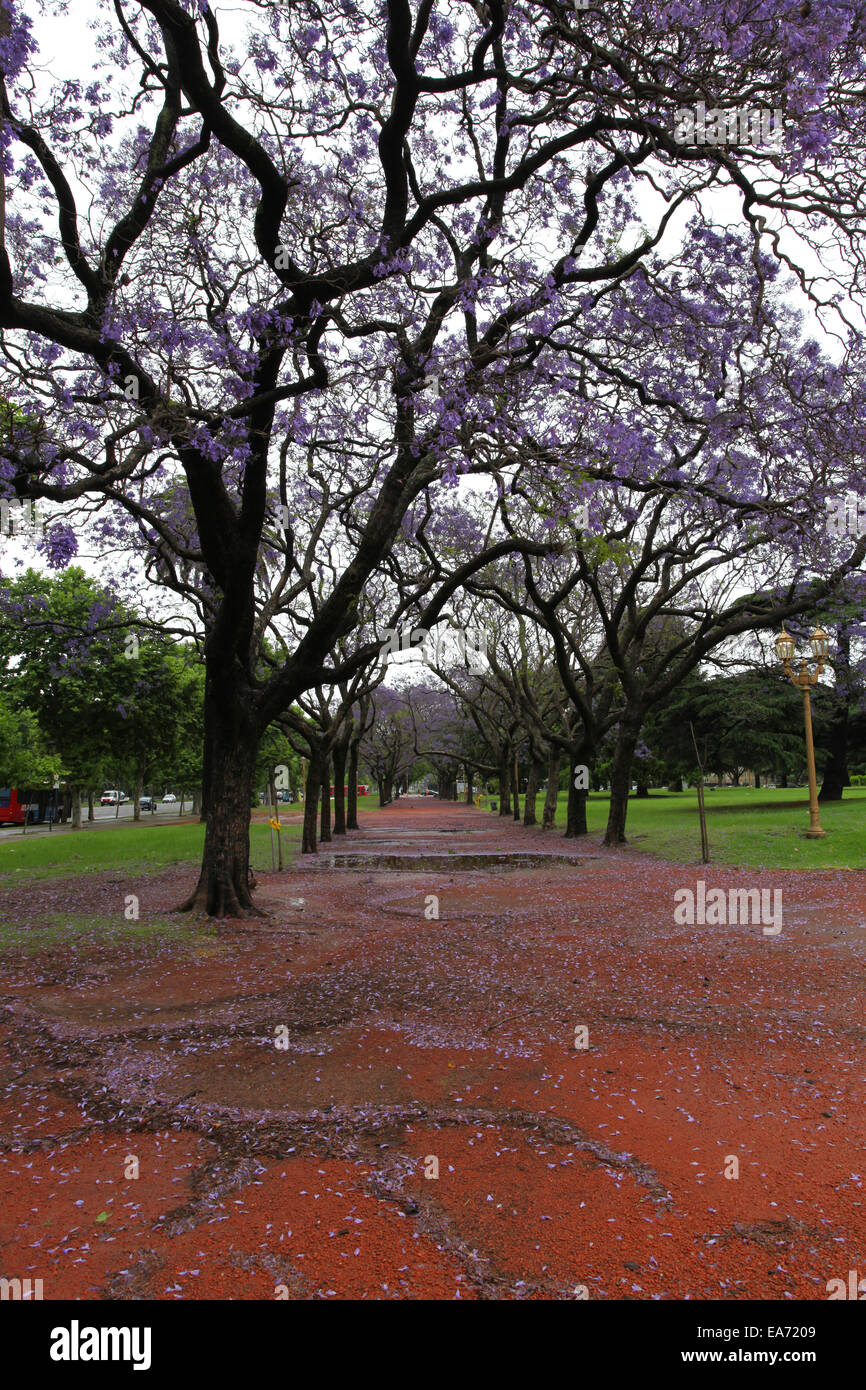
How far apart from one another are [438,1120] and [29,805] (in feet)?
155

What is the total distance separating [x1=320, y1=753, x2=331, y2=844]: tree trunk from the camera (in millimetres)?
19798

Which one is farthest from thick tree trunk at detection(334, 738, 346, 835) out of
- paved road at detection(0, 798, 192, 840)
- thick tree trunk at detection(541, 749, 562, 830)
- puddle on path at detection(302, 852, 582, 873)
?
paved road at detection(0, 798, 192, 840)

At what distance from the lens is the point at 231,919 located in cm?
991

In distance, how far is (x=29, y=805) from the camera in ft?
146

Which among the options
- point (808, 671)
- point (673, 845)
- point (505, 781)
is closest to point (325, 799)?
point (673, 845)

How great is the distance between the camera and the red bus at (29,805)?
44.0m

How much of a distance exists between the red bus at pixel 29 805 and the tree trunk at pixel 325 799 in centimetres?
2608

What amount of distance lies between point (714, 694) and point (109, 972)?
2728 centimetres

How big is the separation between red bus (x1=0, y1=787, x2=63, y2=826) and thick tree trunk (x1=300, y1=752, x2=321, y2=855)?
95.9ft

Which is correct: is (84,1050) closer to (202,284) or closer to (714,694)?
(202,284)

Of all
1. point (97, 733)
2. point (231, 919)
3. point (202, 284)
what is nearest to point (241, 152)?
point (202, 284)

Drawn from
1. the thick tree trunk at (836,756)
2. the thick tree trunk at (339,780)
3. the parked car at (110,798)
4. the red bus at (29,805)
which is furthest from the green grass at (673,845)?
the parked car at (110,798)

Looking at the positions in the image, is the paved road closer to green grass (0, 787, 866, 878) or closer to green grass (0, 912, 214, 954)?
green grass (0, 787, 866, 878)

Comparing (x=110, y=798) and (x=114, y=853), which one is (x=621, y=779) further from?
(x=110, y=798)
